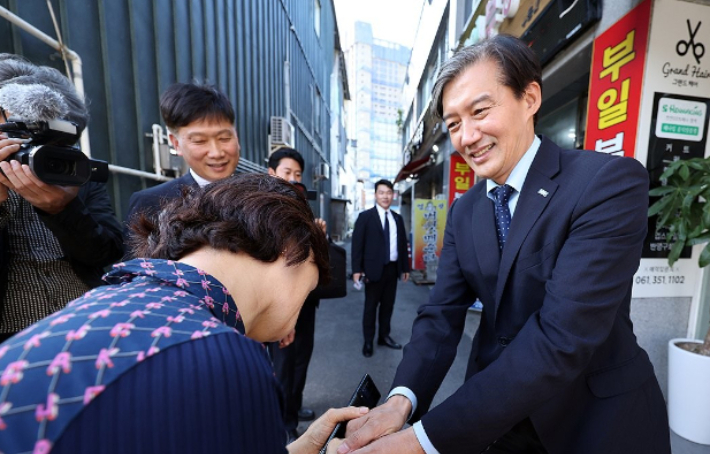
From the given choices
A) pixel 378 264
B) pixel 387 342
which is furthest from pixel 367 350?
pixel 378 264

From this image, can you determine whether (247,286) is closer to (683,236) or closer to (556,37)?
(683,236)

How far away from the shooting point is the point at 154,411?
401 mm

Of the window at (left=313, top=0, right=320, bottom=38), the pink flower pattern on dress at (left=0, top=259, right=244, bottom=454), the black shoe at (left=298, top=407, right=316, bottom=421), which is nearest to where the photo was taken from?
the pink flower pattern on dress at (left=0, top=259, right=244, bottom=454)

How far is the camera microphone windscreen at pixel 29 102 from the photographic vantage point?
1.11m

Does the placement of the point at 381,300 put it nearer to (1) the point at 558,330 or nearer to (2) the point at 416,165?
(1) the point at 558,330

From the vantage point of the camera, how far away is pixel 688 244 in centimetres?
210

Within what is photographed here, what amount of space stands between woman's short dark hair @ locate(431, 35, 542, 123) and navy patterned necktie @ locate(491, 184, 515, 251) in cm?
33

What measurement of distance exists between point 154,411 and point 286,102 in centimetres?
947

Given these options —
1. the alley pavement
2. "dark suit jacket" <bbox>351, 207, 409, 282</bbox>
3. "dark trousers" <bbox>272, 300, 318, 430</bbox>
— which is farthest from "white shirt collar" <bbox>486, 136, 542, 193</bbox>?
"dark suit jacket" <bbox>351, 207, 409, 282</bbox>

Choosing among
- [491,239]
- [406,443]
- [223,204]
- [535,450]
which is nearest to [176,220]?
[223,204]

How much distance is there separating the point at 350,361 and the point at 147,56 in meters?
4.06

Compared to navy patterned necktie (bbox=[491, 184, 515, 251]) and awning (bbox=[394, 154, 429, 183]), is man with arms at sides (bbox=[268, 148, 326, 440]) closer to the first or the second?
navy patterned necktie (bbox=[491, 184, 515, 251])

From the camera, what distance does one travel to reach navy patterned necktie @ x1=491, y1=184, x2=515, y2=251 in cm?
117

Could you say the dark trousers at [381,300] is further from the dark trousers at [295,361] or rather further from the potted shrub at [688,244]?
the potted shrub at [688,244]
